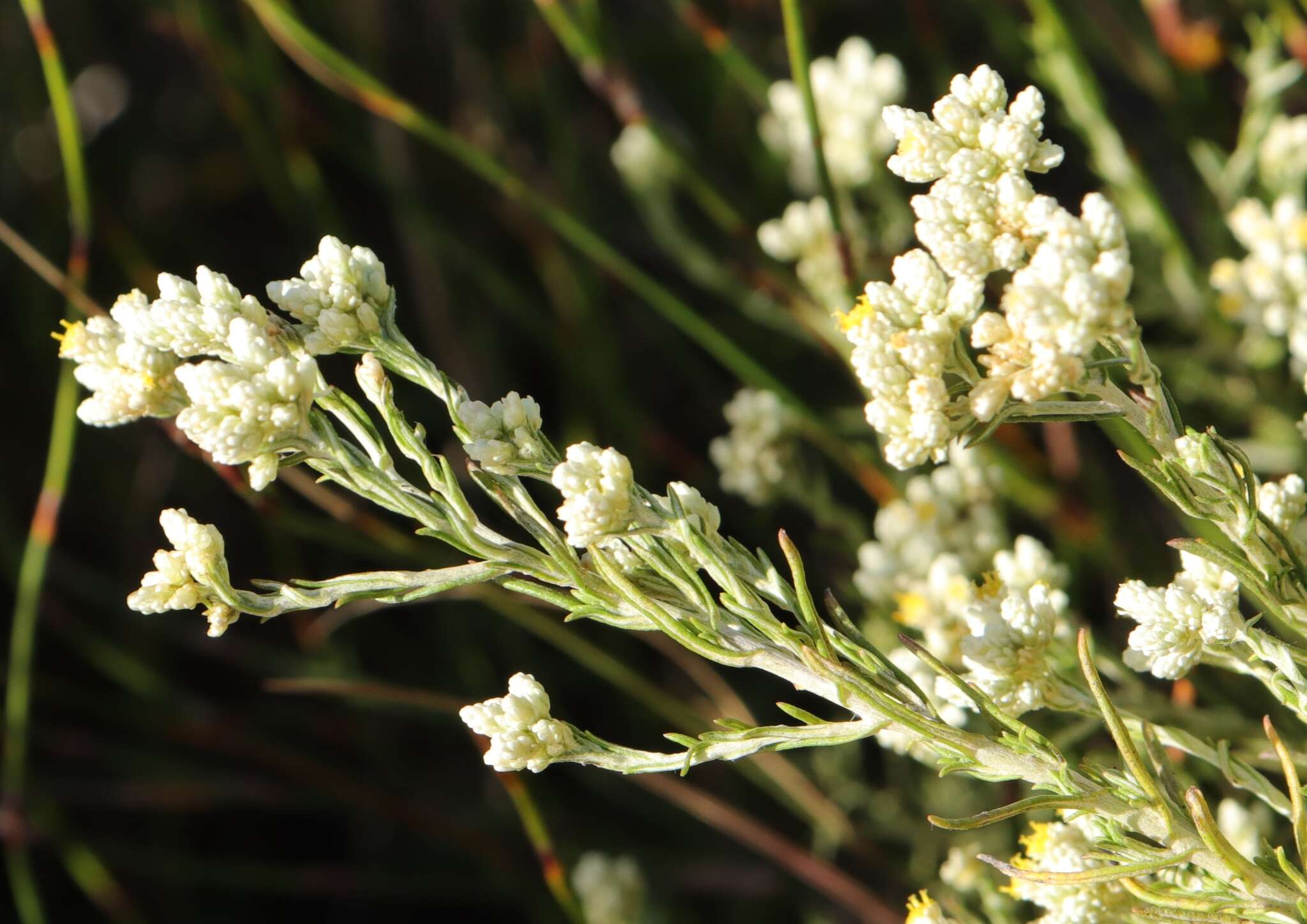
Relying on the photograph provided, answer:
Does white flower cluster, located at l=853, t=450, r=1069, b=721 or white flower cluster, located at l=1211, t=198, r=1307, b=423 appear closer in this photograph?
white flower cluster, located at l=853, t=450, r=1069, b=721

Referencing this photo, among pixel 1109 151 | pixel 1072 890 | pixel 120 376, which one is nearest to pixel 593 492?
pixel 120 376

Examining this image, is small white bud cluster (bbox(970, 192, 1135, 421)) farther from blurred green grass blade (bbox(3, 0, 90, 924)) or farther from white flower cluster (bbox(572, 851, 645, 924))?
blurred green grass blade (bbox(3, 0, 90, 924))

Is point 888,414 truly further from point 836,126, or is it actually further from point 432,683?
point 432,683

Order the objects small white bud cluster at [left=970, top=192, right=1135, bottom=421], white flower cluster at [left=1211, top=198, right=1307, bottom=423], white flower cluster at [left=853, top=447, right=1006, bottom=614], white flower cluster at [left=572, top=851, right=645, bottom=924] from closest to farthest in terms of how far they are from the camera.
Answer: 1. small white bud cluster at [left=970, top=192, right=1135, bottom=421]
2. white flower cluster at [left=853, top=447, right=1006, bottom=614]
3. white flower cluster at [left=1211, top=198, right=1307, bottom=423]
4. white flower cluster at [left=572, top=851, right=645, bottom=924]

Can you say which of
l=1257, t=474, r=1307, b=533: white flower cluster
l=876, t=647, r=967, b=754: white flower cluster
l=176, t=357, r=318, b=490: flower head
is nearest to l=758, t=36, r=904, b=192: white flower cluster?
l=876, t=647, r=967, b=754: white flower cluster

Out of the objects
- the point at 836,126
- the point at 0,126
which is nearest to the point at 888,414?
the point at 836,126

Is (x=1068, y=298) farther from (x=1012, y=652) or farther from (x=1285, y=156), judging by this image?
(x=1285, y=156)
